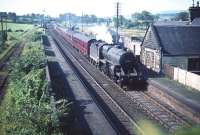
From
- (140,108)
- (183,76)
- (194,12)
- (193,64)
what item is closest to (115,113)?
(140,108)

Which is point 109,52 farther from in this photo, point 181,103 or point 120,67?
point 181,103

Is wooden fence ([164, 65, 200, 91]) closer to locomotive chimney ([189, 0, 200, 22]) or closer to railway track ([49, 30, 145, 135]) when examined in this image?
railway track ([49, 30, 145, 135])

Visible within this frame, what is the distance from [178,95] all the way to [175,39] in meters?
12.9

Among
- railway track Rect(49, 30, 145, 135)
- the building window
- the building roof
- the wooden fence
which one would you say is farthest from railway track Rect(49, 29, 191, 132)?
the building window

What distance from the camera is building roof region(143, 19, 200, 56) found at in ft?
110

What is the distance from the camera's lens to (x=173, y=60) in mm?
33281

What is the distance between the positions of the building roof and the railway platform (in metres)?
4.79

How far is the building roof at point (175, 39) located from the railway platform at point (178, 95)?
4.79 meters

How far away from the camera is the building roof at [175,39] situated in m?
33.7

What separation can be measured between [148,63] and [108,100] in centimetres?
1430

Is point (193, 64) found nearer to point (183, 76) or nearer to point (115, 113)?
point (183, 76)

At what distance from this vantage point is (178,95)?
2339cm

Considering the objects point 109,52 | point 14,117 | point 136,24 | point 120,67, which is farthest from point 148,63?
point 136,24

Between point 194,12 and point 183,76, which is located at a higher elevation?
point 194,12
